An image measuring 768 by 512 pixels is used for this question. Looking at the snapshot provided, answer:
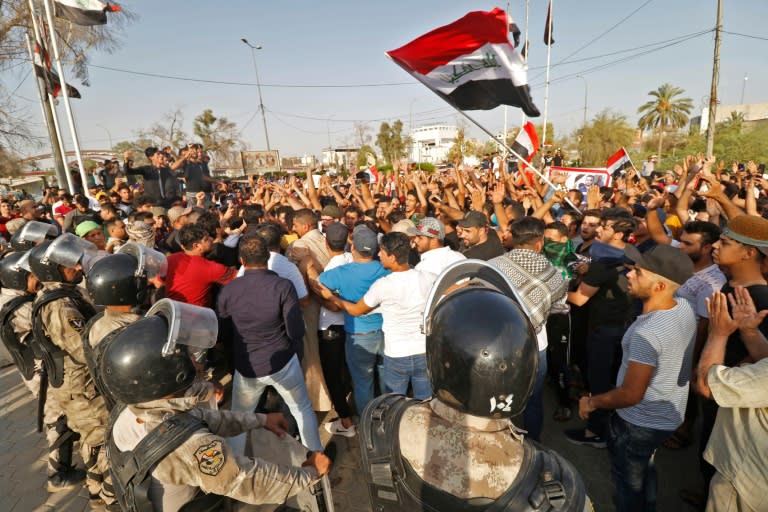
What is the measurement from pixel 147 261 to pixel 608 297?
388 cm

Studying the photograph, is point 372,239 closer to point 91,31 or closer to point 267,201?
point 267,201

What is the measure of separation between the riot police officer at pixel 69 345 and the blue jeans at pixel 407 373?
2.32 meters

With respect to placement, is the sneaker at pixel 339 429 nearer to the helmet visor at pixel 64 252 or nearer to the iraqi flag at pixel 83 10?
A: the helmet visor at pixel 64 252

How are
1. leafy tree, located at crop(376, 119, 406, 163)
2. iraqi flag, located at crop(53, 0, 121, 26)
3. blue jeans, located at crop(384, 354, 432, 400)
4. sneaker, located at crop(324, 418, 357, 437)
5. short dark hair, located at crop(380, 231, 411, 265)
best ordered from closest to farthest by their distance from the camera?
short dark hair, located at crop(380, 231, 411, 265)
blue jeans, located at crop(384, 354, 432, 400)
sneaker, located at crop(324, 418, 357, 437)
iraqi flag, located at crop(53, 0, 121, 26)
leafy tree, located at crop(376, 119, 406, 163)

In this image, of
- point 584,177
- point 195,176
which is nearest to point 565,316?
point 584,177

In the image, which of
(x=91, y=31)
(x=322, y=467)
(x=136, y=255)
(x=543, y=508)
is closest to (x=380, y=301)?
(x=322, y=467)

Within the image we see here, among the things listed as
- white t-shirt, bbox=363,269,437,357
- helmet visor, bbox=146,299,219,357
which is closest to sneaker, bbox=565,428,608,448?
white t-shirt, bbox=363,269,437,357

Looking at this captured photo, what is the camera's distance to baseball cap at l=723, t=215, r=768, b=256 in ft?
8.35

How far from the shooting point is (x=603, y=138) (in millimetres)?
40969

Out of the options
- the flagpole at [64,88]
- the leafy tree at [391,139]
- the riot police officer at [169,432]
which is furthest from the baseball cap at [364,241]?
the leafy tree at [391,139]

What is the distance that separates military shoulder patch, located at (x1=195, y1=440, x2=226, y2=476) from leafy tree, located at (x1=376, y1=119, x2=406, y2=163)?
65201 mm

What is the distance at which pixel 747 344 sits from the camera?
2.16 m

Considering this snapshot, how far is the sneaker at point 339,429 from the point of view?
13.5ft

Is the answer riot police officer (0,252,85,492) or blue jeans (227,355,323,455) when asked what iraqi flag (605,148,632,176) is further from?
riot police officer (0,252,85,492)
